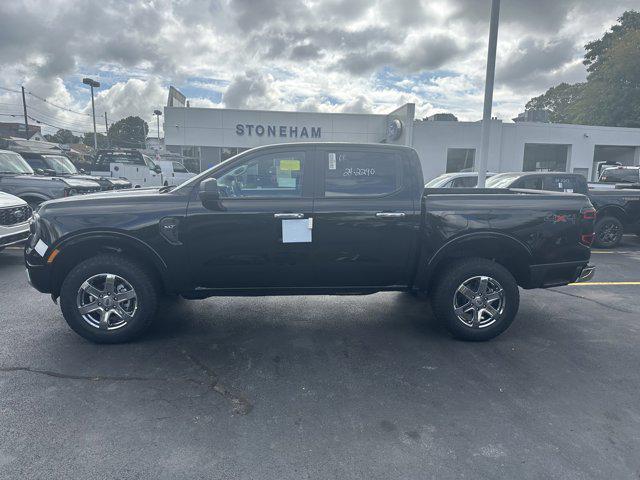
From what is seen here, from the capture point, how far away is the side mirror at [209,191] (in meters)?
3.69

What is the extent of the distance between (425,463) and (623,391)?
1.94 meters

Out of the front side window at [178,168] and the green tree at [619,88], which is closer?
the front side window at [178,168]

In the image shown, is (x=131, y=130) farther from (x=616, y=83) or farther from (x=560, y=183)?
(x=560, y=183)

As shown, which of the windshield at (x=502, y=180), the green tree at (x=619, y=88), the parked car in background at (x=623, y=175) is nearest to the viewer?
the windshield at (x=502, y=180)

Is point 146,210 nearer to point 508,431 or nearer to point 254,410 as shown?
point 254,410

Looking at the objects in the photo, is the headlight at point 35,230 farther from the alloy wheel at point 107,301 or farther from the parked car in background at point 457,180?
the parked car in background at point 457,180

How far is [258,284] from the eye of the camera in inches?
160

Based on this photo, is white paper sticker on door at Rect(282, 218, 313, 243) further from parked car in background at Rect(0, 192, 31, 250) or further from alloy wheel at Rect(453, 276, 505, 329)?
parked car in background at Rect(0, 192, 31, 250)

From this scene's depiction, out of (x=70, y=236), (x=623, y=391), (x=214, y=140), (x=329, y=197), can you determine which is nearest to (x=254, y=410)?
(x=329, y=197)

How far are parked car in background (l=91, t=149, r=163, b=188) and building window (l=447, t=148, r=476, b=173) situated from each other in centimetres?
1493

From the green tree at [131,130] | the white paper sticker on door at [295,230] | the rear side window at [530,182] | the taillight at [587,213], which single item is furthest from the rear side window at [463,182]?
the green tree at [131,130]

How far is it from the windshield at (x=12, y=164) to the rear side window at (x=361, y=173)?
8524mm

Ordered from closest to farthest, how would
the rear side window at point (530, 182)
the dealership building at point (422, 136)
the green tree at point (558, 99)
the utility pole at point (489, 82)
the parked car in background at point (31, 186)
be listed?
the utility pole at point (489, 82), the parked car in background at point (31, 186), the rear side window at point (530, 182), the dealership building at point (422, 136), the green tree at point (558, 99)

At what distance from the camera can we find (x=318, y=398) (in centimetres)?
312
